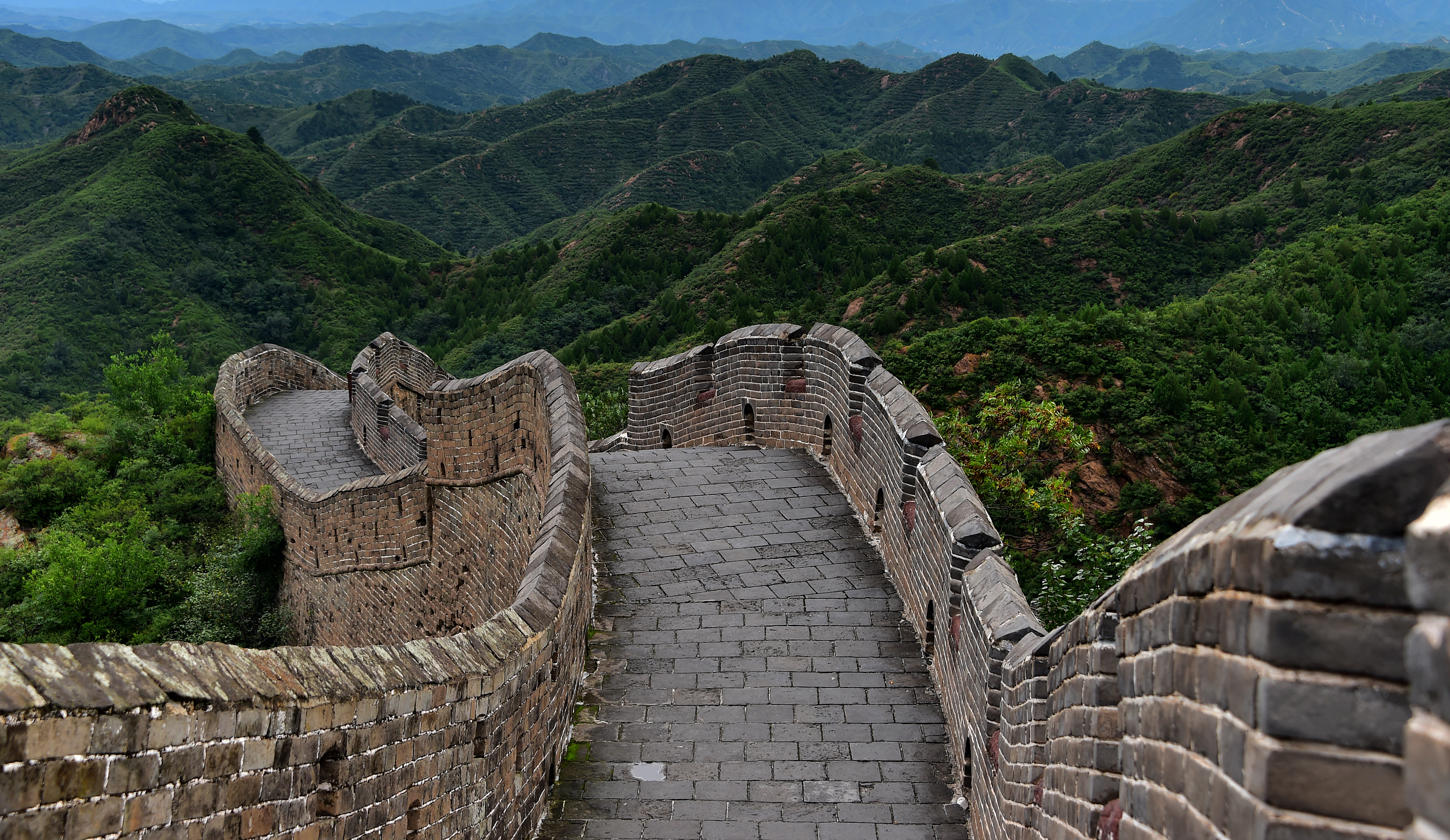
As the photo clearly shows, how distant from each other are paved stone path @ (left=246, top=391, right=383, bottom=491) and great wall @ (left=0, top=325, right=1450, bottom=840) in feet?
18.5

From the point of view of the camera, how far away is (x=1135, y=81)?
198500 mm

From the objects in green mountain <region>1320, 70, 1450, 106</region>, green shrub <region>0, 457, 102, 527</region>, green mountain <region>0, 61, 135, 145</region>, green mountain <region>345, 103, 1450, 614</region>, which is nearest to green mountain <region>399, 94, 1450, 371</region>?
green mountain <region>345, 103, 1450, 614</region>

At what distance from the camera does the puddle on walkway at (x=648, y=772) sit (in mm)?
5426

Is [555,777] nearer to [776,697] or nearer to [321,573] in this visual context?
[776,697]

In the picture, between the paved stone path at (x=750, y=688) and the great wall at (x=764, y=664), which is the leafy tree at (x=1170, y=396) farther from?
the paved stone path at (x=750, y=688)

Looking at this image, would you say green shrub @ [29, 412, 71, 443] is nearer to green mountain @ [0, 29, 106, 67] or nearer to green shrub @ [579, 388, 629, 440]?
green shrub @ [579, 388, 629, 440]

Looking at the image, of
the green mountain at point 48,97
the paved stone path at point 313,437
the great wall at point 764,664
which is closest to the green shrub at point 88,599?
the paved stone path at point 313,437

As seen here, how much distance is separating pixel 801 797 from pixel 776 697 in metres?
0.90

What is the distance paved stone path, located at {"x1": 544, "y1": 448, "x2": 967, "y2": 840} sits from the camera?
5.16 m

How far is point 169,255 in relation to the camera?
159 ft

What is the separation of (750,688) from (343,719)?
3399 mm

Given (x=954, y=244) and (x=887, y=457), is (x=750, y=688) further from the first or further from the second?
(x=954, y=244)

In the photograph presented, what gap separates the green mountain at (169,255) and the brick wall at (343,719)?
3589 cm

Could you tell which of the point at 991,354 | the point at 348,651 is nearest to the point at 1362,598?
the point at 348,651
